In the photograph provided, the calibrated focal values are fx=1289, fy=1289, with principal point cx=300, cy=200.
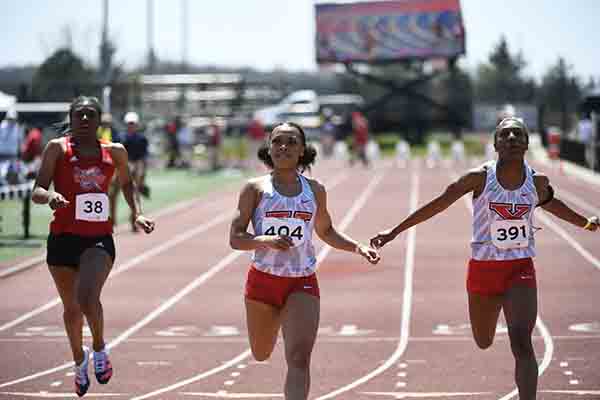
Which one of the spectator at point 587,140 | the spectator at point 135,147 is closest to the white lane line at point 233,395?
the spectator at point 135,147

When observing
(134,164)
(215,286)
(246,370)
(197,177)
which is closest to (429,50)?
(197,177)

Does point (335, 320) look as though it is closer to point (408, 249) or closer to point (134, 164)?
point (408, 249)

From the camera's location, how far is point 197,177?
1645 inches

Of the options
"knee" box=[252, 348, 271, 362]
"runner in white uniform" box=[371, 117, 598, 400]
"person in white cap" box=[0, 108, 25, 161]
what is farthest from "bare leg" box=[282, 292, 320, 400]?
"person in white cap" box=[0, 108, 25, 161]

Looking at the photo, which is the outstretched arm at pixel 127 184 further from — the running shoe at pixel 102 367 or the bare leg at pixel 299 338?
the bare leg at pixel 299 338

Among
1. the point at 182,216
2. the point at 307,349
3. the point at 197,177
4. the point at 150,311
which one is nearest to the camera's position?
the point at 307,349

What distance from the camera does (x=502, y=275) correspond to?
7938 mm

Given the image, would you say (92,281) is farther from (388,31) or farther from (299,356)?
(388,31)

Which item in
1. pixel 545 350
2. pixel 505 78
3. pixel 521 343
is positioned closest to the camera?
pixel 521 343

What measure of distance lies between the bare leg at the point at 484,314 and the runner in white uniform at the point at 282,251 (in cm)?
112

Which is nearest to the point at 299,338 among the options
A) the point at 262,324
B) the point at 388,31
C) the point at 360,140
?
the point at 262,324

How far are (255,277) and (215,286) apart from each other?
828 cm

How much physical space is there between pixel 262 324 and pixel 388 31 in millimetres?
60322

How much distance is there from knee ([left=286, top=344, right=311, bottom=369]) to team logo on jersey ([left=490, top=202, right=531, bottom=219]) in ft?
4.97
